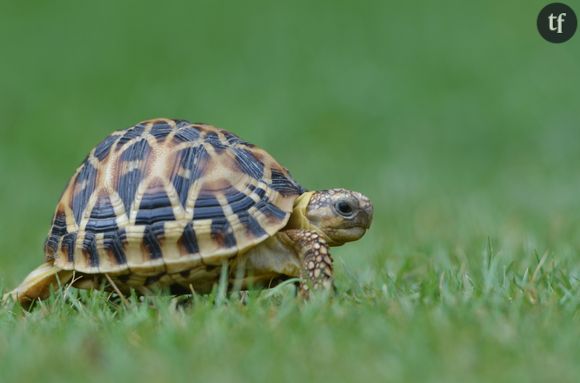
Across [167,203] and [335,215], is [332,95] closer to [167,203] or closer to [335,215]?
[335,215]

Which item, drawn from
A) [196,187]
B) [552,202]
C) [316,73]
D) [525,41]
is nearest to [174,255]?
[196,187]

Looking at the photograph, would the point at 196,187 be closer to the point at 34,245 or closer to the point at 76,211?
the point at 76,211

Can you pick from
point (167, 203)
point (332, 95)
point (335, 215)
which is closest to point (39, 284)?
point (167, 203)

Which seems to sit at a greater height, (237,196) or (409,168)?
(237,196)

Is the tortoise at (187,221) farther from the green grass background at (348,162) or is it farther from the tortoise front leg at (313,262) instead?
the green grass background at (348,162)

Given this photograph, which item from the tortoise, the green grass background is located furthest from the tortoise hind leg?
the green grass background

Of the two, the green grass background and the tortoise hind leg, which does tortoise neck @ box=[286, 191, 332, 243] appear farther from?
the tortoise hind leg
